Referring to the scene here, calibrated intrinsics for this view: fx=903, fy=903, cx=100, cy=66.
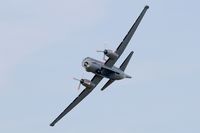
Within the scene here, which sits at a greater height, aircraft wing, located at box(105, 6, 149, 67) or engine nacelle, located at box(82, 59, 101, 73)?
aircraft wing, located at box(105, 6, 149, 67)

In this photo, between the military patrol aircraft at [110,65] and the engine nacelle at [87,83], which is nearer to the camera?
the military patrol aircraft at [110,65]

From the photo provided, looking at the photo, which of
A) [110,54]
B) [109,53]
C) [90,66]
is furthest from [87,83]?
[109,53]

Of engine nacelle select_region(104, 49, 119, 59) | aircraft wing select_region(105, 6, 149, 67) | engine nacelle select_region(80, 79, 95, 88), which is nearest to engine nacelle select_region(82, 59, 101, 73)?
aircraft wing select_region(105, 6, 149, 67)

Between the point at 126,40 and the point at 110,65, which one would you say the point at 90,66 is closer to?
the point at 110,65

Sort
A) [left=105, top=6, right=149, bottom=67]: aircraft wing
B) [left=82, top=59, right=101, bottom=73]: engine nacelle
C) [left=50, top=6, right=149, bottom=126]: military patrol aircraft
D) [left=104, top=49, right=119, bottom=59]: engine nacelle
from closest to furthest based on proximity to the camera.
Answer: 1. [left=82, top=59, right=101, bottom=73]: engine nacelle
2. [left=50, top=6, right=149, bottom=126]: military patrol aircraft
3. [left=104, top=49, right=119, bottom=59]: engine nacelle
4. [left=105, top=6, right=149, bottom=67]: aircraft wing

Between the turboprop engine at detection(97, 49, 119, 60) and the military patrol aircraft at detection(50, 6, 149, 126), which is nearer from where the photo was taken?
the military patrol aircraft at detection(50, 6, 149, 126)

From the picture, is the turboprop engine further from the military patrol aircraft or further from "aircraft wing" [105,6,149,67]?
"aircraft wing" [105,6,149,67]

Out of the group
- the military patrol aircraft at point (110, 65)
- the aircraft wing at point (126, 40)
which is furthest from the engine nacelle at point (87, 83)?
the aircraft wing at point (126, 40)

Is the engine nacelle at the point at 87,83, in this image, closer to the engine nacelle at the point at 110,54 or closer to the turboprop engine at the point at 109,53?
the turboprop engine at the point at 109,53

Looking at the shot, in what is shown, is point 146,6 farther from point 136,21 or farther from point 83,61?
point 83,61

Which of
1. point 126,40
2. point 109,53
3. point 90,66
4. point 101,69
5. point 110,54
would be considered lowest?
point 101,69

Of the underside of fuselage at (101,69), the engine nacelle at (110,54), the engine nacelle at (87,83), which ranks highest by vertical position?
the engine nacelle at (110,54)

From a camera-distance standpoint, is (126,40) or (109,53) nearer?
(109,53)

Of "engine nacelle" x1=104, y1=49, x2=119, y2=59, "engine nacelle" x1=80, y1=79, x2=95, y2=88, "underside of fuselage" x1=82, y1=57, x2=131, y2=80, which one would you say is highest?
"engine nacelle" x1=104, y1=49, x2=119, y2=59
